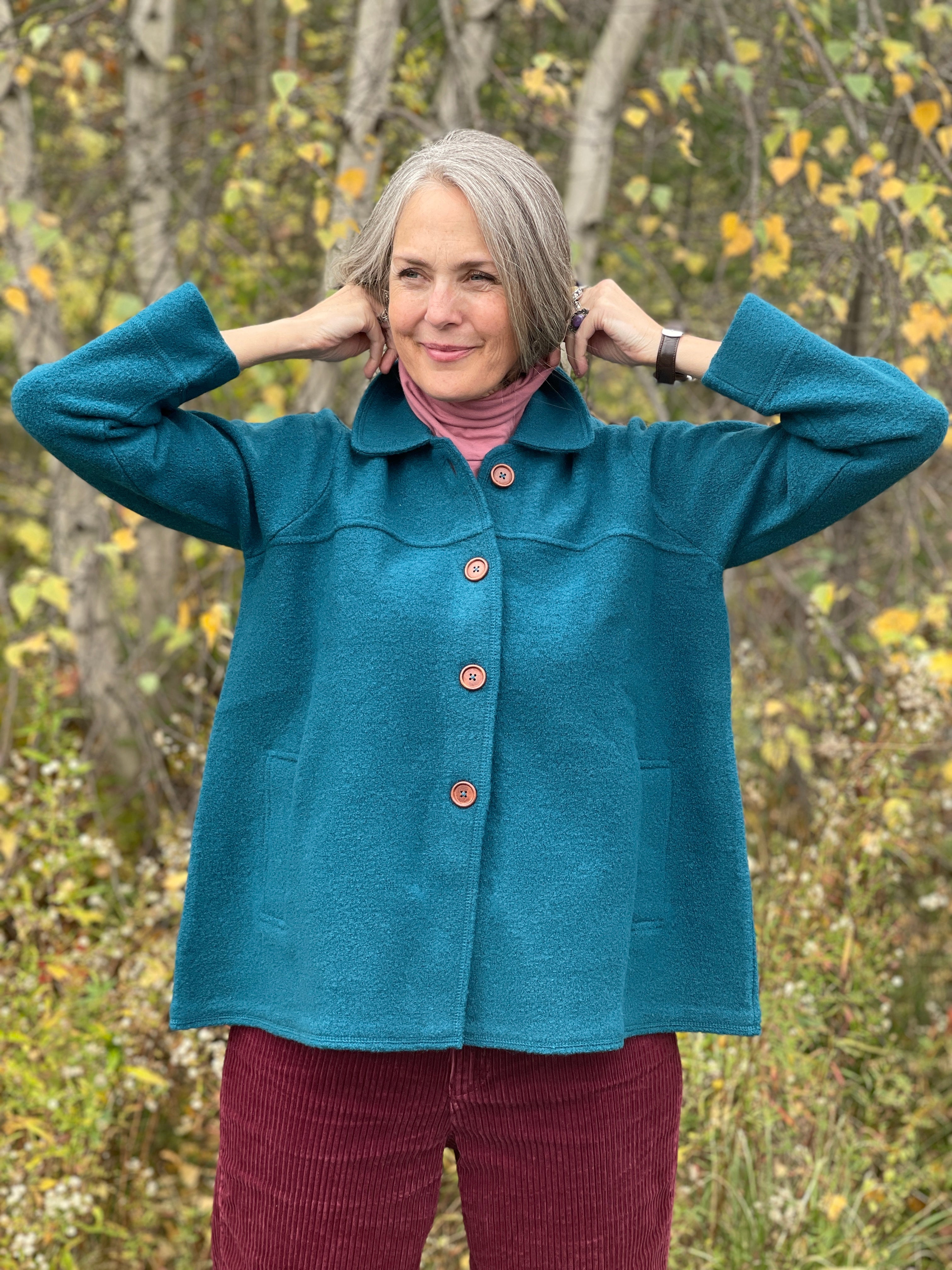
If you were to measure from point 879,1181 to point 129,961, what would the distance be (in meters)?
1.58

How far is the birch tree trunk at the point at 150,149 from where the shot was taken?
3.12 metres

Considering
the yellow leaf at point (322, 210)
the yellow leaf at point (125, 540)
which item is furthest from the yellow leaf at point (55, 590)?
the yellow leaf at point (322, 210)

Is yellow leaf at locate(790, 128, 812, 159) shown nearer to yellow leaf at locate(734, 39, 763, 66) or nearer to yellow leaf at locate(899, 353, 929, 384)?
yellow leaf at locate(734, 39, 763, 66)

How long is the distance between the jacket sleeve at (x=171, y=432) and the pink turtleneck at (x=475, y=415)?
119 mm

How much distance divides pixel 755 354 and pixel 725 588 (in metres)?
1.71

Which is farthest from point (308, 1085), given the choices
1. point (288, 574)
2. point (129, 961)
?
point (129, 961)

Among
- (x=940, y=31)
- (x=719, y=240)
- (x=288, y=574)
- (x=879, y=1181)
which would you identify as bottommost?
(x=879, y=1181)

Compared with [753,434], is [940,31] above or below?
above

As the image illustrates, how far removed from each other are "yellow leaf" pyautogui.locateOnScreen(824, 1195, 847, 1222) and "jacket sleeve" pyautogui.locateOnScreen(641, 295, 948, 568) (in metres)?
1.29

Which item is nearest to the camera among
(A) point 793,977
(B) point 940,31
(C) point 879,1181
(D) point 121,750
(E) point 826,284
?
(A) point 793,977

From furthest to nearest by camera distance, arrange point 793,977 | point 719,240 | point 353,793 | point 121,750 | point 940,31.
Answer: point 719,240, point 121,750, point 940,31, point 793,977, point 353,793

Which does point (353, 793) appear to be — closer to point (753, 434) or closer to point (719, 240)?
point (753, 434)

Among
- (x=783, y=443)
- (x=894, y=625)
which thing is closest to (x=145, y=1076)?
(x=783, y=443)

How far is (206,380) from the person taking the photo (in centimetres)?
146
